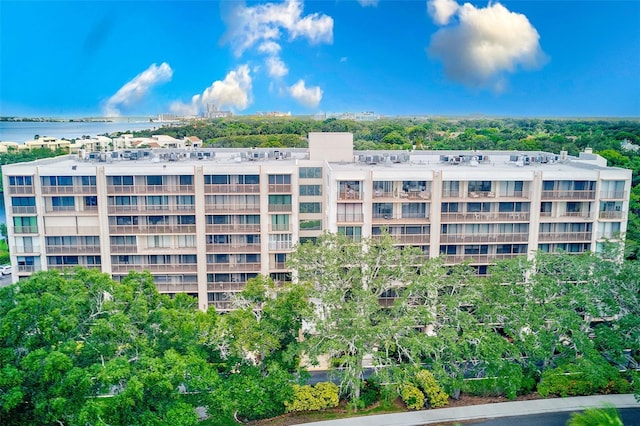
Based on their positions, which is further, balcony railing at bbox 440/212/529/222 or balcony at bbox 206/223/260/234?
balcony at bbox 206/223/260/234

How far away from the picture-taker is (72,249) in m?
52.2

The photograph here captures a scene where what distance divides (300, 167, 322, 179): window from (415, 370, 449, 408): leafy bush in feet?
74.3

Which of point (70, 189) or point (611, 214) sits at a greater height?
point (70, 189)

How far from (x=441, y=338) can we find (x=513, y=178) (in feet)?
68.9

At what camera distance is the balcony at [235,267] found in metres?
53.4

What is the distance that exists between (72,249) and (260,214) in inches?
720

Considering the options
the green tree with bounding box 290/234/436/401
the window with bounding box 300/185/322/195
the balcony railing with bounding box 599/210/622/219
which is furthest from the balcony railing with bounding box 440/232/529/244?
the window with bounding box 300/185/322/195

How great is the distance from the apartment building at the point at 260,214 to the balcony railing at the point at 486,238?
0.33ft

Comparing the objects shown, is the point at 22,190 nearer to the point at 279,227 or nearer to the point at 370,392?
the point at 279,227

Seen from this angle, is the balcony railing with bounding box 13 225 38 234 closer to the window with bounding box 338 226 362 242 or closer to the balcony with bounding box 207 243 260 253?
the balcony with bounding box 207 243 260 253

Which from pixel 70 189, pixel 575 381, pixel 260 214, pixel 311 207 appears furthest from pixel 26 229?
pixel 575 381

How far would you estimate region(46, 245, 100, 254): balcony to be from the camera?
52000 millimetres

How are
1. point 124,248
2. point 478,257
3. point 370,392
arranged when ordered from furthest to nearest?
point 478,257, point 124,248, point 370,392

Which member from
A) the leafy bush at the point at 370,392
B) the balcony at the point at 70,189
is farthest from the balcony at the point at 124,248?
the leafy bush at the point at 370,392
